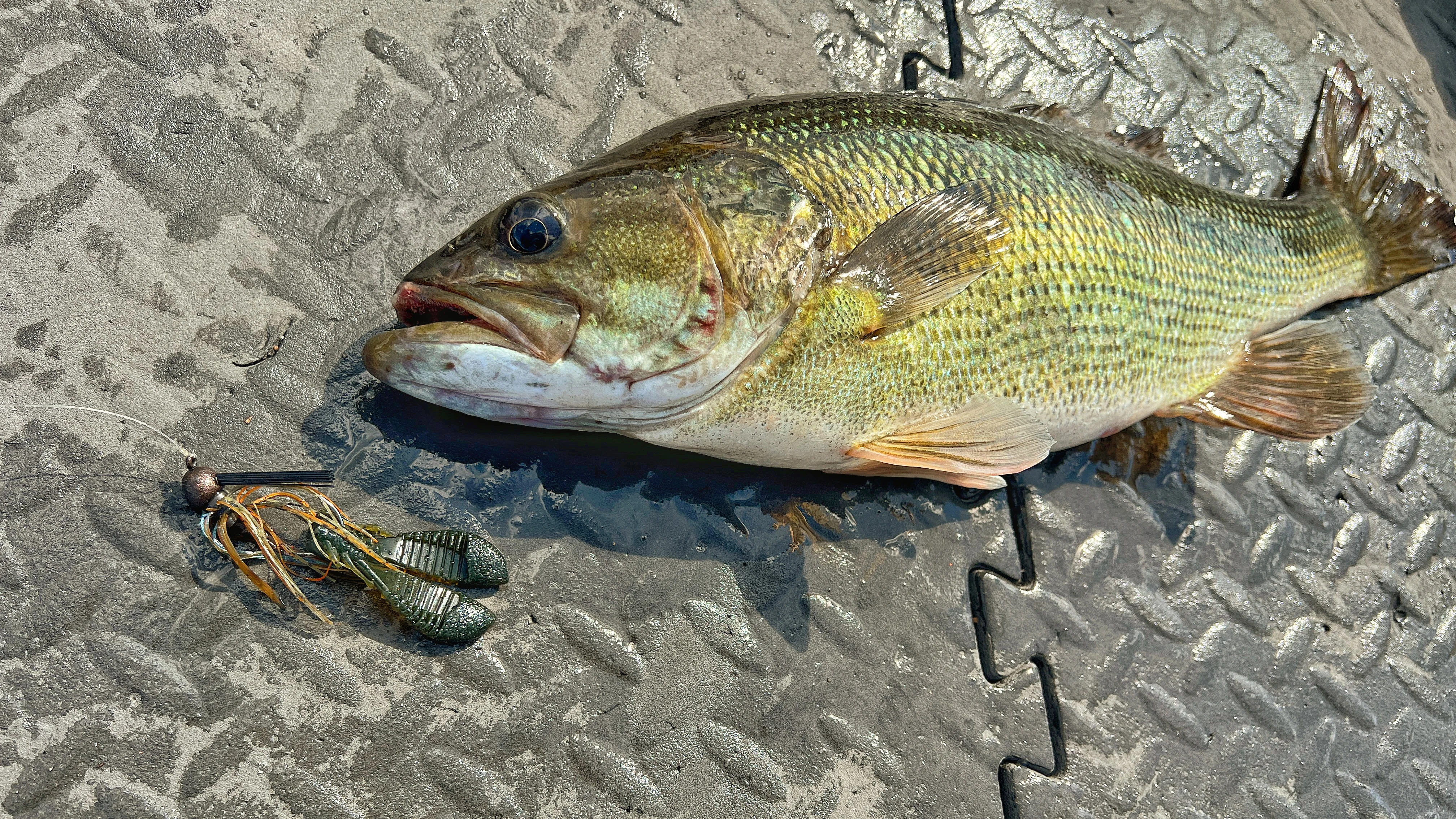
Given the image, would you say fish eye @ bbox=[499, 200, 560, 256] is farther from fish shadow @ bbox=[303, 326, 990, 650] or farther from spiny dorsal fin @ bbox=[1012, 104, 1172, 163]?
spiny dorsal fin @ bbox=[1012, 104, 1172, 163]

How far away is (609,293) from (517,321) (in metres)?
0.24

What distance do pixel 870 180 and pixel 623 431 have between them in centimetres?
101

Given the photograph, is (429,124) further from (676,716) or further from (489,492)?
(676,716)

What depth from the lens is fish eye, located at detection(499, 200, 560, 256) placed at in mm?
2211

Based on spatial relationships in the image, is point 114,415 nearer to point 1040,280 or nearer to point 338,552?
point 338,552

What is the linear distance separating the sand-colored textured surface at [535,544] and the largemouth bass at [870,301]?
34 cm

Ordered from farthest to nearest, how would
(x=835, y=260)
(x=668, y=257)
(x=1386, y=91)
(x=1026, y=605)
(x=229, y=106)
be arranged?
(x=1386, y=91), (x=1026, y=605), (x=229, y=106), (x=835, y=260), (x=668, y=257)

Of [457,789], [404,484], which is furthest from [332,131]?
[457,789]

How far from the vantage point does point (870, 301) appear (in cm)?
244

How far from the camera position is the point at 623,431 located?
2.48 metres

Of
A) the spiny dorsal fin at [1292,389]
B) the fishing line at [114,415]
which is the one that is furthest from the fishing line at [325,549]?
the spiny dorsal fin at [1292,389]

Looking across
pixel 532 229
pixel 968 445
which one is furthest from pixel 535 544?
pixel 968 445

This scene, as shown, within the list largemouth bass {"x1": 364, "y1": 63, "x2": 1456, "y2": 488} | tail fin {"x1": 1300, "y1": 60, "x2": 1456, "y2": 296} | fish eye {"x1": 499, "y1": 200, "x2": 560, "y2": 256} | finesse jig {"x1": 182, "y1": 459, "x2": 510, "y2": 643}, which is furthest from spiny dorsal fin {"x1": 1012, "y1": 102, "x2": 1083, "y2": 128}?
finesse jig {"x1": 182, "y1": 459, "x2": 510, "y2": 643}

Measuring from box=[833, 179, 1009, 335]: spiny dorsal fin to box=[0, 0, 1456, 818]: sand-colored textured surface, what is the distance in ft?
2.33
